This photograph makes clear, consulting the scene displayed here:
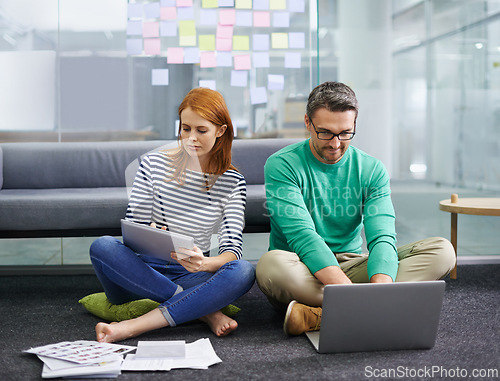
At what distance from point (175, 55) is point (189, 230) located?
60.0 inches

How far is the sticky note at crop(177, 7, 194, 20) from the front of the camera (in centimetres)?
306

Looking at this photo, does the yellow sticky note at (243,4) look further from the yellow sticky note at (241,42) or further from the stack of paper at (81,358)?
the stack of paper at (81,358)

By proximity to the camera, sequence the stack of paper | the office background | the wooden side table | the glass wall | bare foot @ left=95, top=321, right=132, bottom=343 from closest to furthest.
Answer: the stack of paper < bare foot @ left=95, top=321, right=132, bottom=343 < the wooden side table < the office background < the glass wall

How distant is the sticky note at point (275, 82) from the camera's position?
3102 millimetres

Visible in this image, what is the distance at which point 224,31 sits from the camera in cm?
307

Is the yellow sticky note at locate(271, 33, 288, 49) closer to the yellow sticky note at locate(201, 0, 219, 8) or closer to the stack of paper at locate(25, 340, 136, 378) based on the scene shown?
the yellow sticky note at locate(201, 0, 219, 8)

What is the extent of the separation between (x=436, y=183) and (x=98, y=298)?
7.45 ft

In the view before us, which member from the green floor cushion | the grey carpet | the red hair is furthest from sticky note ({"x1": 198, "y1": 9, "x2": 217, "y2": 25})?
the green floor cushion

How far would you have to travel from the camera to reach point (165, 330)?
70.6 inches

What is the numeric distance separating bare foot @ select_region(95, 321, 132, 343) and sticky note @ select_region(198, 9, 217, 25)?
6.52ft

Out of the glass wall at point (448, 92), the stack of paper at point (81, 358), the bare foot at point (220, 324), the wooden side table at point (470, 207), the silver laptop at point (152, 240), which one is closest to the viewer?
the stack of paper at point (81, 358)

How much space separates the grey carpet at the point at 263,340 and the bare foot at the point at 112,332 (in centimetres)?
4

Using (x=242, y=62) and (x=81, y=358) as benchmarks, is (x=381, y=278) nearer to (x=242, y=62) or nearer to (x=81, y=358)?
(x=81, y=358)

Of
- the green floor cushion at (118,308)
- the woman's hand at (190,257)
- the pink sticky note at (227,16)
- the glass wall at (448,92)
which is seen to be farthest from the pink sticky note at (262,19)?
the woman's hand at (190,257)
